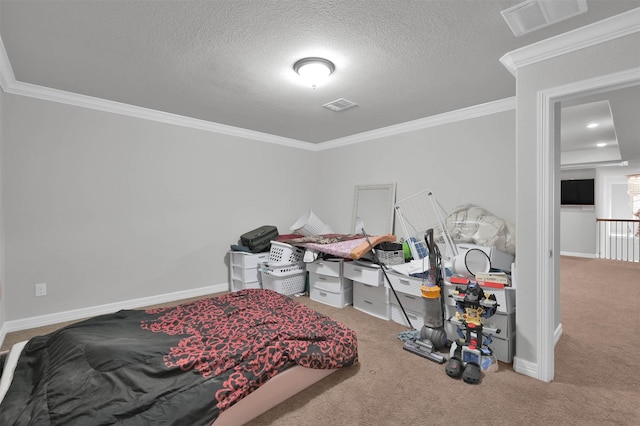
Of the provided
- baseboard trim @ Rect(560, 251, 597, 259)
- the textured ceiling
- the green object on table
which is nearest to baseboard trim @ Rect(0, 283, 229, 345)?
the textured ceiling

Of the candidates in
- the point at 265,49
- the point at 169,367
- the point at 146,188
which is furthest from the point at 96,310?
the point at 265,49

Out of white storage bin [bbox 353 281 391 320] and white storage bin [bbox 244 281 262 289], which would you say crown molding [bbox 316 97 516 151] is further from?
white storage bin [bbox 244 281 262 289]

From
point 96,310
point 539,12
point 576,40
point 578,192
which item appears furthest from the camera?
point 578,192

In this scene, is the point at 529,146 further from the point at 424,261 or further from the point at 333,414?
the point at 333,414

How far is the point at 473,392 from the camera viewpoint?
193 centimetres

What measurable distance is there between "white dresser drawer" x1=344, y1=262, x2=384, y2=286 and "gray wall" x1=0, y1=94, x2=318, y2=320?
1.77 meters

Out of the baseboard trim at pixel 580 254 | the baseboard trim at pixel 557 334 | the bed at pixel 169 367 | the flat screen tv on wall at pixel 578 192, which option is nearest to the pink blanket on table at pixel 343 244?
the bed at pixel 169 367

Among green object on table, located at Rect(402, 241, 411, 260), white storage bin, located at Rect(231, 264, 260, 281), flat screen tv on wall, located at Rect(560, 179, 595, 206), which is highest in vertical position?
flat screen tv on wall, located at Rect(560, 179, 595, 206)

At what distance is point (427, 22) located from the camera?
1.87 m

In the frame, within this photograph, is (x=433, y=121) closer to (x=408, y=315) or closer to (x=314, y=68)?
(x=314, y=68)

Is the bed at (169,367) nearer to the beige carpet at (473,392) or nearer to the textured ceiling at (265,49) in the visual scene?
the beige carpet at (473,392)

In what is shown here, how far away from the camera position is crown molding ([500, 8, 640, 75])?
1756 mm

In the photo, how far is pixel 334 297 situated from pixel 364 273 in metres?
0.59

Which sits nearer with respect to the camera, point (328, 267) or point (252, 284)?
point (328, 267)
